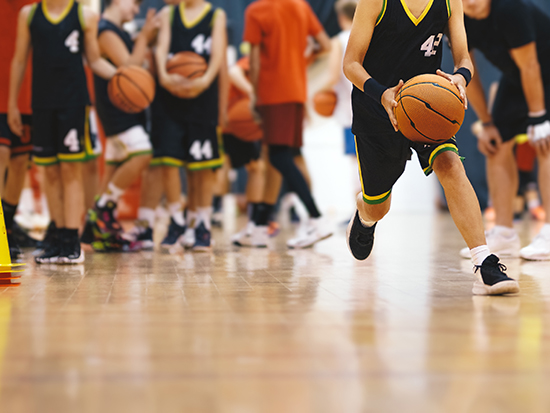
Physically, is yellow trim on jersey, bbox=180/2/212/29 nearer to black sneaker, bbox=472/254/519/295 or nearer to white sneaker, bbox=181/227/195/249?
white sneaker, bbox=181/227/195/249

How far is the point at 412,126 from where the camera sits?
233 cm

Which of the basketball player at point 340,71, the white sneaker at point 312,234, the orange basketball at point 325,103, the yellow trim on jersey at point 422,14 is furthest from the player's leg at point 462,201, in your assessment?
the basketball player at point 340,71

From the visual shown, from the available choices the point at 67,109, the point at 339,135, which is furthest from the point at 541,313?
the point at 339,135

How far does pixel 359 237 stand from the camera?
322 cm

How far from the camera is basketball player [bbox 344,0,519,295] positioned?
96.3 inches

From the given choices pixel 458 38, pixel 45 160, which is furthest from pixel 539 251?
pixel 45 160

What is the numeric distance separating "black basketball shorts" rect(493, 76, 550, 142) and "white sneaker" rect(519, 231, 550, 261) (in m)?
0.67

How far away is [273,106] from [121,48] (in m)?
1.15

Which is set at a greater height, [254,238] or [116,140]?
[116,140]

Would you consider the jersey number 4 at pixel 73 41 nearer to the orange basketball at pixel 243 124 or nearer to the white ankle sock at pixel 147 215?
the white ankle sock at pixel 147 215

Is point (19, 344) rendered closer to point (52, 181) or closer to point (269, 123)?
point (52, 181)

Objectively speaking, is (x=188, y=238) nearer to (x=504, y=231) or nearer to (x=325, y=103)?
(x=325, y=103)

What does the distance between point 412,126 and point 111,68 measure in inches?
88.3

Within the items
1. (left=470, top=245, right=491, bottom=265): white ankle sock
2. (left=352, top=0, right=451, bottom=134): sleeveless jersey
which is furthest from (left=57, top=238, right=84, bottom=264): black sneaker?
(left=470, top=245, right=491, bottom=265): white ankle sock
